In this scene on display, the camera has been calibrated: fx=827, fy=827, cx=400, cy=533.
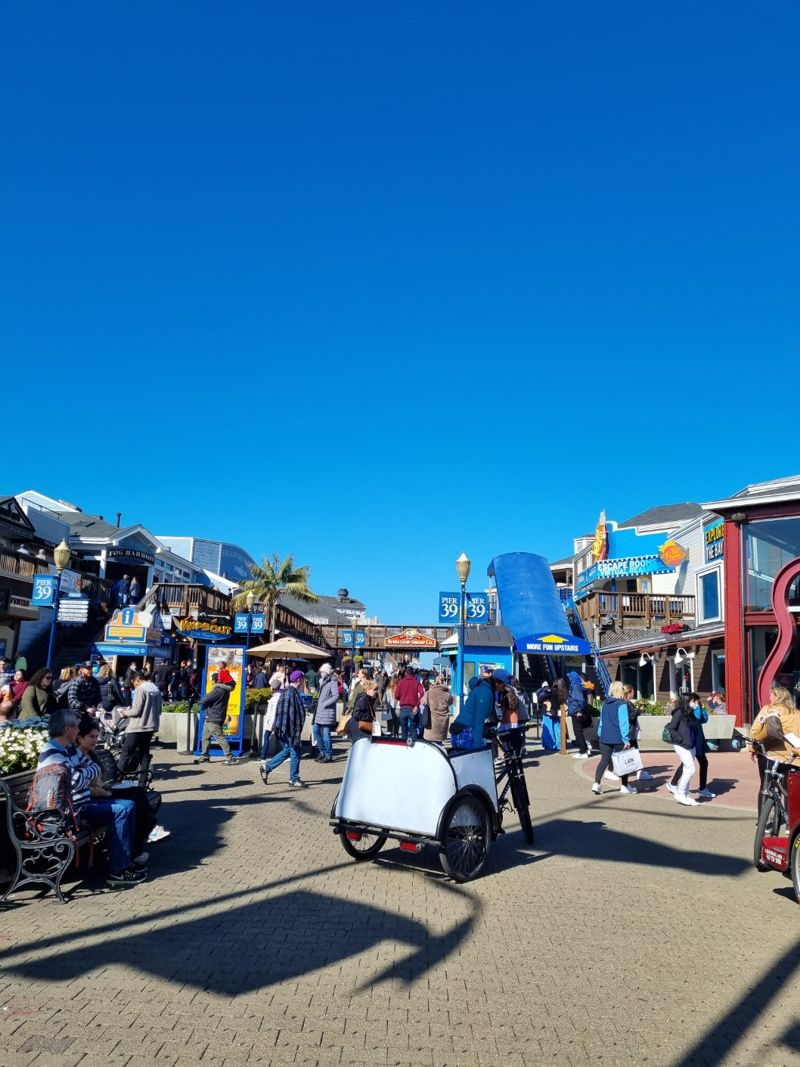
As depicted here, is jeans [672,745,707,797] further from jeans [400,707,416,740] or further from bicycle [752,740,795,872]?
jeans [400,707,416,740]

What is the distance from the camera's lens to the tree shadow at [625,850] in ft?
26.6

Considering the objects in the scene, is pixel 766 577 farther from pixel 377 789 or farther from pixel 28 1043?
pixel 28 1043

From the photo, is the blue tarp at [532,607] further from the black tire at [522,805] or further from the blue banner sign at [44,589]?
the black tire at [522,805]

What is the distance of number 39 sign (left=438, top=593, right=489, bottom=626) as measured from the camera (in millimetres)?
23969

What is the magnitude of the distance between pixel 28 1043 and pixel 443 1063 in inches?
77.2

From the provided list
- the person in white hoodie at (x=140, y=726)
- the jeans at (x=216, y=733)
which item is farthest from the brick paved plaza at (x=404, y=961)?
the jeans at (x=216, y=733)

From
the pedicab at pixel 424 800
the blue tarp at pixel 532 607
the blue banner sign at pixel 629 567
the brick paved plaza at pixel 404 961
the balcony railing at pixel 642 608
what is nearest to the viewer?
the brick paved plaza at pixel 404 961

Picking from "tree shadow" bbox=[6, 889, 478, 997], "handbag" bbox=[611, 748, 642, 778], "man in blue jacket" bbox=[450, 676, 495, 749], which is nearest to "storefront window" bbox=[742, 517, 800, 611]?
"handbag" bbox=[611, 748, 642, 778]

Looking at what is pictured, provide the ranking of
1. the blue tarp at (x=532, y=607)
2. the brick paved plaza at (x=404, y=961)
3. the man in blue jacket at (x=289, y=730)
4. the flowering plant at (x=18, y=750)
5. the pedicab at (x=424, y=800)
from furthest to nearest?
the blue tarp at (x=532, y=607)
the man in blue jacket at (x=289, y=730)
the pedicab at (x=424, y=800)
the flowering plant at (x=18, y=750)
the brick paved plaza at (x=404, y=961)

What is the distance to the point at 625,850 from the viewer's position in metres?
8.75

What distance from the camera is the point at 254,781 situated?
1302cm

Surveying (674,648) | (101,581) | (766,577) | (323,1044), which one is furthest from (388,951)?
(101,581)

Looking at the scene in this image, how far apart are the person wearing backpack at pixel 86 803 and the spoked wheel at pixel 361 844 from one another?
1.83 meters

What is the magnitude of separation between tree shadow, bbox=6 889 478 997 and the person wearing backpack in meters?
1.00
